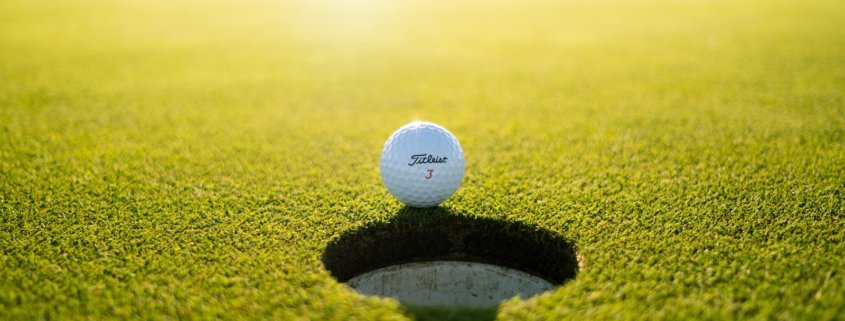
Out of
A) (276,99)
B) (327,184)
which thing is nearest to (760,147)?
(327,184)

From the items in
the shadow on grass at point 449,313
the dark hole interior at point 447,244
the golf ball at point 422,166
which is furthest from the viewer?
the golf ball at point 422,166

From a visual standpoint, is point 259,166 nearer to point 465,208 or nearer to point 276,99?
point 465,208

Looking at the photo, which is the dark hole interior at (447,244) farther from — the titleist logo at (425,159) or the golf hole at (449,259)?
the titleist logo at (425,159)

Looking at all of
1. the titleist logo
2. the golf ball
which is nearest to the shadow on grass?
the golf ball

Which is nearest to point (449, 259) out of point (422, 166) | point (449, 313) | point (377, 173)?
point (422, 166)

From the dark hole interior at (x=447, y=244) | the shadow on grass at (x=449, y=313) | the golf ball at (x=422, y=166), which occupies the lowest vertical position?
the shadow on grass at (x=449, y=313)

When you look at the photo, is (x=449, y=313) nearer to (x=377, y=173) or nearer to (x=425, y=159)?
(x=425, y=159)

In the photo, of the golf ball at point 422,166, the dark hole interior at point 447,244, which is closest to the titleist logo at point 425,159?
the golf ball at point 422,166
